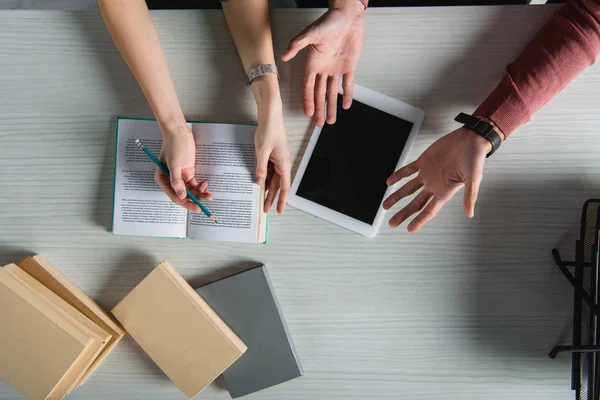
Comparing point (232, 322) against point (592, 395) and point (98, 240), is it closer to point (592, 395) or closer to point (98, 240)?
point (98, 240)

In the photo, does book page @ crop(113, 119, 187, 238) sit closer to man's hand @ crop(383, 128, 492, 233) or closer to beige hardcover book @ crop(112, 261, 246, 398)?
beige hardcover book @ crop(112, 261, 246, 398)

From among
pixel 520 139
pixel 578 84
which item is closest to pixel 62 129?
pixel 520 139

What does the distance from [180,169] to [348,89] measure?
348 millimetres

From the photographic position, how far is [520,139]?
2.71ft

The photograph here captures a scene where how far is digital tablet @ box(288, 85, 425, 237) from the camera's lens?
2.75ft

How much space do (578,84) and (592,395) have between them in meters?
0.55

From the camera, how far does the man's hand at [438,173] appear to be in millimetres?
772

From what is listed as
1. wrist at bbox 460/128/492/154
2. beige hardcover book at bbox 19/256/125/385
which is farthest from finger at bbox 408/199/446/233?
beige hardcover book at bbox 19/256/125/385

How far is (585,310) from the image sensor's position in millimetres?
788

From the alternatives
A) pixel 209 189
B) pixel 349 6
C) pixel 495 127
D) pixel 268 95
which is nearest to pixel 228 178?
pixel 209 189

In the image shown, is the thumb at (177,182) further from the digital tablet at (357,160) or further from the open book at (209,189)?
the digital tablet at (357,160)

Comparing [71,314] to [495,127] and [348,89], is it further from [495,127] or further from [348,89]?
[495,127]

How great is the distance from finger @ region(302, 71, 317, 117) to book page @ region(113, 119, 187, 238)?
295 mm

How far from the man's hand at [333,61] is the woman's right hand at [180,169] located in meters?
0.23
